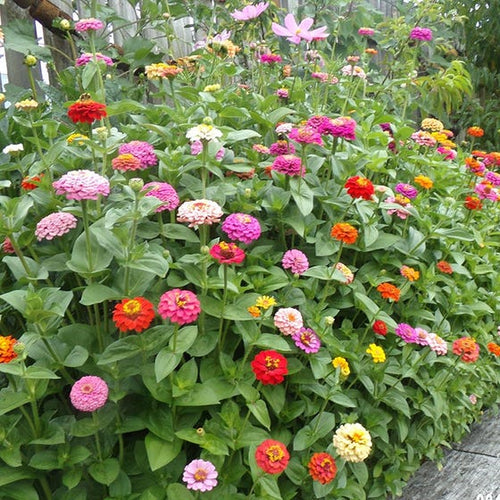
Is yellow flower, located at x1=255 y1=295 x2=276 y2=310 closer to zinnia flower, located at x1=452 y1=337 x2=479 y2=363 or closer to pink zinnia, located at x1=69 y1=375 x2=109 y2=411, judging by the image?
pink zinnia, located at x1=69 y1=375 x2=109 y2=411

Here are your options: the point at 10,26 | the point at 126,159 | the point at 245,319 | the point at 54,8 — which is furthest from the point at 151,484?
the point at 54,8

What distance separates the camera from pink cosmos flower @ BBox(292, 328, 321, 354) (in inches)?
47.0

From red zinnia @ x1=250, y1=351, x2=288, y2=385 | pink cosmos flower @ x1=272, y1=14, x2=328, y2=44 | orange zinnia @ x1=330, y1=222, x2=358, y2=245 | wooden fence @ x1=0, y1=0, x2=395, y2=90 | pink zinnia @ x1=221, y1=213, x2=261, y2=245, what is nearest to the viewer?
red zinnia @ x1=250, y1=351, x2=288, y2=385

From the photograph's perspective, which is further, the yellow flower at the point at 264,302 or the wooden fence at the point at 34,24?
the wooden fence at the point at 34,24

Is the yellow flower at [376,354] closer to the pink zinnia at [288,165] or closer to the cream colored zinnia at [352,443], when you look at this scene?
the cream colored zinnia at [352,443]

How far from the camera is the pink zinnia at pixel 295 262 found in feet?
4.34

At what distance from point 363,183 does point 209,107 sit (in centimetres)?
55

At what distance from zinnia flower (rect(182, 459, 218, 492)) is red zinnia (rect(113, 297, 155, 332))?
26 centimetres

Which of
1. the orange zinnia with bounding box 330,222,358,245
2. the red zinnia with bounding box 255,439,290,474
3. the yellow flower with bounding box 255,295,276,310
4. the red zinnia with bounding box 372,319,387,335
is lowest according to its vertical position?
the red zinnia with bounding box 372,319,387,335

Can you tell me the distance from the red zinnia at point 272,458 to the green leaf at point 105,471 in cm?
28

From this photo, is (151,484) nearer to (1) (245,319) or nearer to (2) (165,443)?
(2) (165,443)

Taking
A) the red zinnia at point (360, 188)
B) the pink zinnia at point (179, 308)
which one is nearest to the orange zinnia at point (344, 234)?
the red zinnia at point (360, 188)

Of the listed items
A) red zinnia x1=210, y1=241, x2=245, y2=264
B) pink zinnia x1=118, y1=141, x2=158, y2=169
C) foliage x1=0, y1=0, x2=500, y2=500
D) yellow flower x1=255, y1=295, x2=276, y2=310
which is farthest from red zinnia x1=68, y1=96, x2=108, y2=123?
yellow flower x1=255, y1=295, x2=276, y2=310

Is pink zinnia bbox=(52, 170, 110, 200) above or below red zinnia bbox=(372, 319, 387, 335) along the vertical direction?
above
